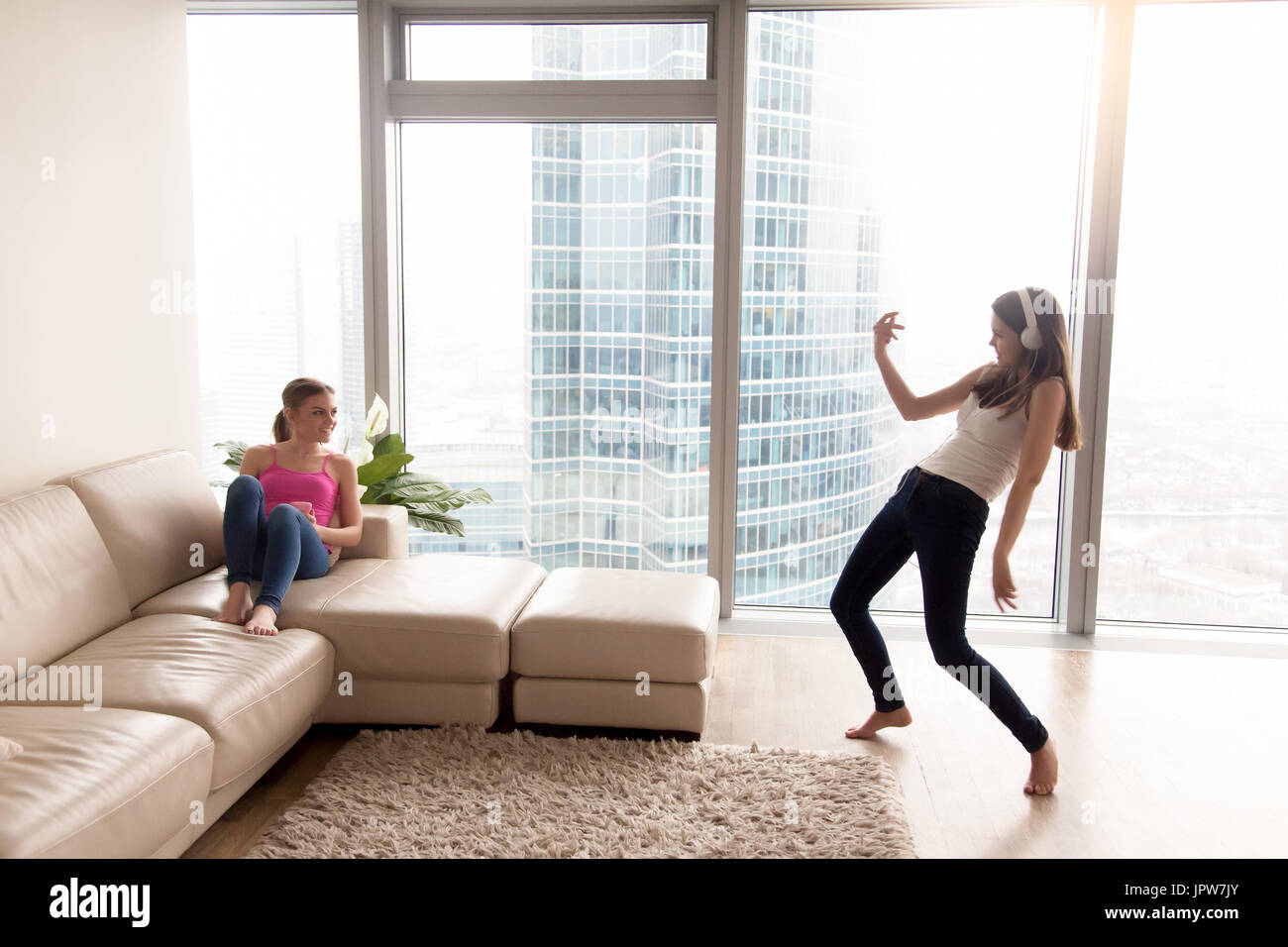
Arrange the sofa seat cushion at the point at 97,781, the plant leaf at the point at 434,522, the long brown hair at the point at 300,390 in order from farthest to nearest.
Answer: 1. the plant leaf at the point at 434,522
2. the long brown hair at the point at 300,390
3. the sofa seat cushion at the point at 97,781

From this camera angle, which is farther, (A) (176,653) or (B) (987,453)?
(B) (987,453)

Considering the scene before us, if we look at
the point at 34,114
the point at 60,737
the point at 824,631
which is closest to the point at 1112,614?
the point at 824,631

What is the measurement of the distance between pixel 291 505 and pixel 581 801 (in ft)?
4.41

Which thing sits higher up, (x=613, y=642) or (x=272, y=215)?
(x=272, y=215)

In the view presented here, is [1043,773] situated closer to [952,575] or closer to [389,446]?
[952,575]

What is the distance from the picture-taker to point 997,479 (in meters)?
2.75

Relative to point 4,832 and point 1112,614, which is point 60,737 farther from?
point 1112,614

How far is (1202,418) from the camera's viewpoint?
420 centimetres

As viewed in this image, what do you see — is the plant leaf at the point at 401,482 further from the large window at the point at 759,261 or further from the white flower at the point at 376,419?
the large window at the point at 759,261

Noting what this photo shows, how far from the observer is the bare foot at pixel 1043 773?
2.77 meters

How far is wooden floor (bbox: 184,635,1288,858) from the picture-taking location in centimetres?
255

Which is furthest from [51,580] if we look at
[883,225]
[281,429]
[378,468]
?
[883,225]

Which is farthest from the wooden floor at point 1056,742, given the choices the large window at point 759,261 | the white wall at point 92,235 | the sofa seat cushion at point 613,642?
the white wall at point 92,235

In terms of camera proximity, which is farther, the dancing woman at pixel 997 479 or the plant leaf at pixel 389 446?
the plant leaf at pixel 389 446
